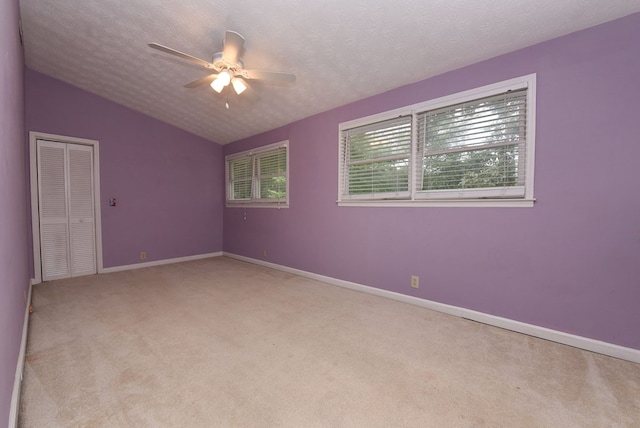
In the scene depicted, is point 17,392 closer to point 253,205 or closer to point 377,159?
point 377,159

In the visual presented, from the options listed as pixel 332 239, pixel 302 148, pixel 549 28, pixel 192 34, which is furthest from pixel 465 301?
pixel 192 34

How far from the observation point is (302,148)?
4105 millimetres

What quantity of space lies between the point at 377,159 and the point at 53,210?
4.77m

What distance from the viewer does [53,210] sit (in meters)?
3.91

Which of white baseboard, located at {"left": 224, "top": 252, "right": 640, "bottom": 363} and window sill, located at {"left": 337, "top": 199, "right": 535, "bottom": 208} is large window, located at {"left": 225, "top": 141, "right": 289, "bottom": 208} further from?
white baseboard, located at {"left": 224, "top": 252, "right": 640, "bottom": 363}

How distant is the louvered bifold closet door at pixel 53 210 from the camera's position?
381 cm

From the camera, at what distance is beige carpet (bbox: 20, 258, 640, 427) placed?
1415 millimetres

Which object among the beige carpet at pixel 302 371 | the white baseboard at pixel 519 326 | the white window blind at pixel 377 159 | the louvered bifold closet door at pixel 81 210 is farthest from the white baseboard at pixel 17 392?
the white window blind at pixel 377 159

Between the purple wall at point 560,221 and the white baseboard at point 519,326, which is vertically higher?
the purple wall at point 560,221

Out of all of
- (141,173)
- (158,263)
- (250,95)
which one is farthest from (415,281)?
(141,173)

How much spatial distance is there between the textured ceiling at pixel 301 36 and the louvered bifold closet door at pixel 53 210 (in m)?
1.19

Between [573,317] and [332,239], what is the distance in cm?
252

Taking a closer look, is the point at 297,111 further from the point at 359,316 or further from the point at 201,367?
the point at 201,367

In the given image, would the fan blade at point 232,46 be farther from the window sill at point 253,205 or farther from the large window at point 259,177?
the window sill at point 253,205
